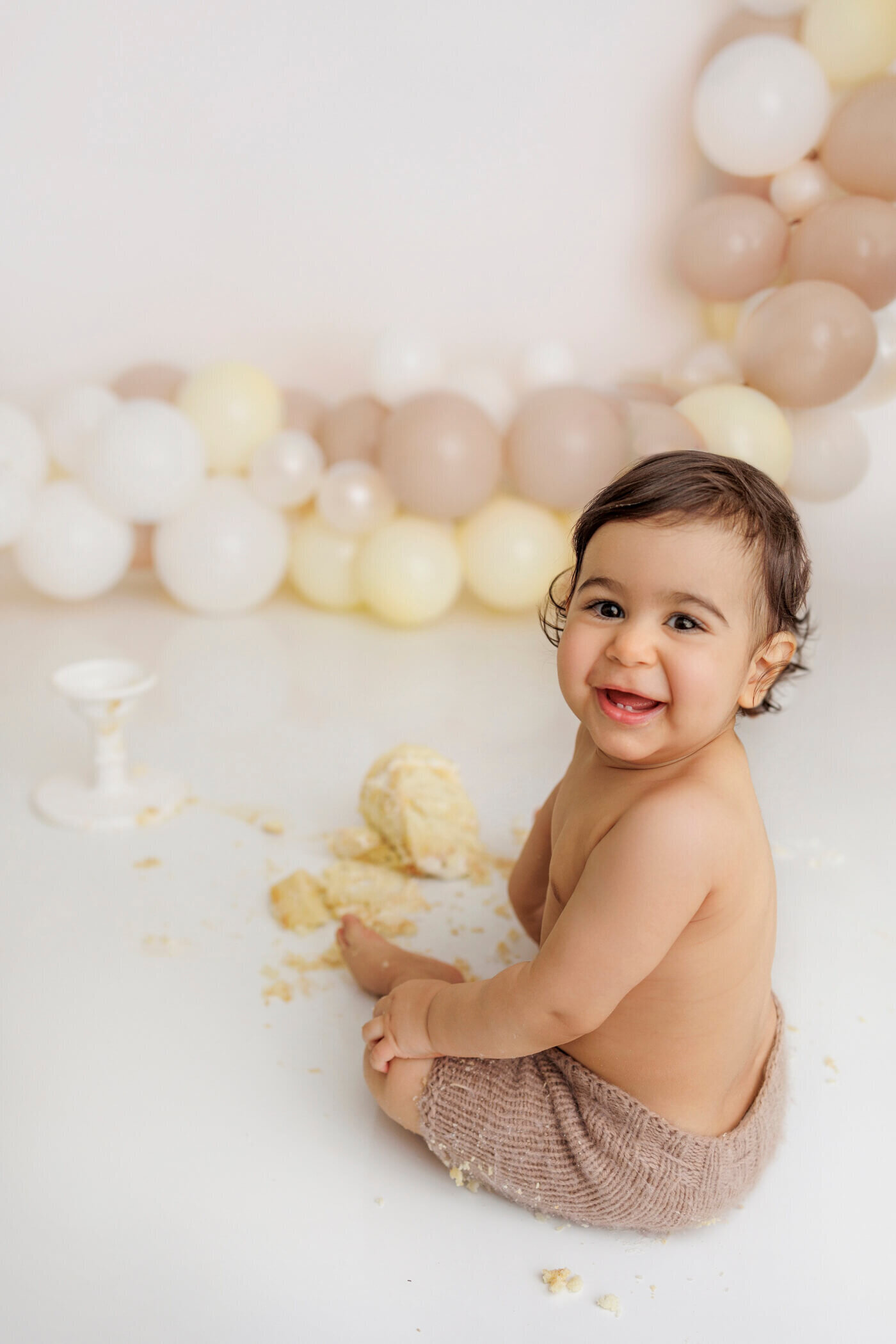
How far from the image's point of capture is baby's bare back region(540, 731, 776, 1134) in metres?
1.15

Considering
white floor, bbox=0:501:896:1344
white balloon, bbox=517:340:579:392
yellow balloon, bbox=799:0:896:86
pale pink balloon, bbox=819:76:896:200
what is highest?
yellow balloon, bbox=799:0:896:86

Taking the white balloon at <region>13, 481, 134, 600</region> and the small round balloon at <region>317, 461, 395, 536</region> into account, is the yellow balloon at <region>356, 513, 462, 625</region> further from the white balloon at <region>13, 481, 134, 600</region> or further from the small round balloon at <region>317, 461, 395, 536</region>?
the white balloon at <region>13, 481, 134, 600</region>

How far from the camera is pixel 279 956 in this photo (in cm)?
168

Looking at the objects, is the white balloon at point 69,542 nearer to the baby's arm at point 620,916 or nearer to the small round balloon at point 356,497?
the small round balloon at point 356,497

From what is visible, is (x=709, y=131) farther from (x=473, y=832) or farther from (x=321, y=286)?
(x=473, y=832)

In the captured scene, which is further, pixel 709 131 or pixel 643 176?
pixel 643 176

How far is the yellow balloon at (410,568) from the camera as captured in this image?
3.01 metres

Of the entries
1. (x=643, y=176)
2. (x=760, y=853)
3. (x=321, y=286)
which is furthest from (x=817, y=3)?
(x=760, y=853)

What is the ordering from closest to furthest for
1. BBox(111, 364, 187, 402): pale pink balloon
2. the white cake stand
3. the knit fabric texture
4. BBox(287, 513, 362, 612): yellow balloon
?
the knit fabric texture, the white cake stand, BBox(287, 513, 362, 612): yellow balloon, BBox(111, 364, 187, 402): pale pink balloon

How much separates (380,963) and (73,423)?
198cm

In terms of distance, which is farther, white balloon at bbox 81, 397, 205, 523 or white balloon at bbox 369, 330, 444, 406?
white balloon at bbox 369, 330, 444, 406

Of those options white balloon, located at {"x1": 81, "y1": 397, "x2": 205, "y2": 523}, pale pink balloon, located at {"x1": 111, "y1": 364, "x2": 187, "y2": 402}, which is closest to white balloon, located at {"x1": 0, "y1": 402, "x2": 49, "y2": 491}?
white balloon, located at {"x1": 81, "y1": 397, "x2": 205, "y2": 523}

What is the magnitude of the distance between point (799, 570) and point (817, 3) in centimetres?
259

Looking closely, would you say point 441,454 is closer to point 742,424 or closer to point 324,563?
point 324,563
